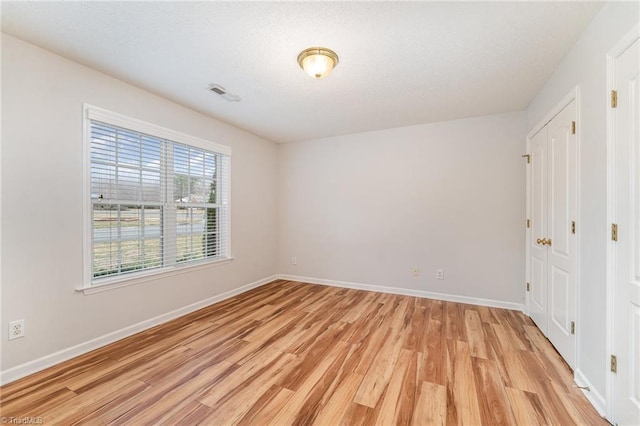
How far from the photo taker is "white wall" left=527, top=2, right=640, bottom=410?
5.07 ft

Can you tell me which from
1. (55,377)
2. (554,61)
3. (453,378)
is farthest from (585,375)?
(55,377)

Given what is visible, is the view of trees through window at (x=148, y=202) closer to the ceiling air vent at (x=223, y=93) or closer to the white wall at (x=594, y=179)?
the ceiling air vent at (x=223, y=93)

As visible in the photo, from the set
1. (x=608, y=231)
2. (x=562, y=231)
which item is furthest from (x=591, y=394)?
(x=562, y=231)

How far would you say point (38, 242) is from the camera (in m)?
1.98

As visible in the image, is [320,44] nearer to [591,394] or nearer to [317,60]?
[317,60]

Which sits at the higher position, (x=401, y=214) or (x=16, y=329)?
(x=401, y=214)

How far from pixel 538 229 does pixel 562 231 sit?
610 millimetres

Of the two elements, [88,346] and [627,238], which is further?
[88,346]

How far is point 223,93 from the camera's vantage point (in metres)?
2.73

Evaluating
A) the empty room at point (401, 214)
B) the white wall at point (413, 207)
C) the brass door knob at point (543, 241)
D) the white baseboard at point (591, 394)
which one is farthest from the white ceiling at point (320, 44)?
the white baseboard at point (591, 394)

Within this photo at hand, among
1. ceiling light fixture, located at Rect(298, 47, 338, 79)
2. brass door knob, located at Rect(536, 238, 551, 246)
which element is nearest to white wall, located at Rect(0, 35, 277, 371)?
ceiling light fixture, located at Rect(298, 47, 338, 79)

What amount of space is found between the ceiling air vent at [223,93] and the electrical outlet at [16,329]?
2.50 meters

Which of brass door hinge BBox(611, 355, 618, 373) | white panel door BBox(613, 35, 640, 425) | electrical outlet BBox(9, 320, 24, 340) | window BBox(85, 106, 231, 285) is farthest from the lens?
window BBox(85, 106, 231, 285)

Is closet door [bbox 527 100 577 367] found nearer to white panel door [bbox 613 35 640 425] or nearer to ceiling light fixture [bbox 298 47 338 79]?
white panel door [bbox 613 35 640 425]
